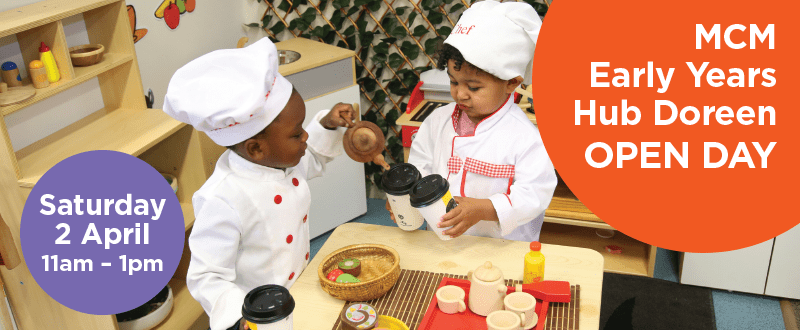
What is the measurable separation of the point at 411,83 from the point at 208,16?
0.87m

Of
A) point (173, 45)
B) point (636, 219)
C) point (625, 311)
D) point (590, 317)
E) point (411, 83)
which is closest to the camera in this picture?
point (590, 317)

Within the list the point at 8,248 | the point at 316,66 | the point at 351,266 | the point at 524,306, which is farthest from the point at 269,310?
the point at 316,66

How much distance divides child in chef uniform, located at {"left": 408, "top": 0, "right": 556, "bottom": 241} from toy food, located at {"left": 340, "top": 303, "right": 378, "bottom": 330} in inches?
11.5

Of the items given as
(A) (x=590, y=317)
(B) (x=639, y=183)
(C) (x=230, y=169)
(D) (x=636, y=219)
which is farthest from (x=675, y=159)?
(C) (x=230, y=169)

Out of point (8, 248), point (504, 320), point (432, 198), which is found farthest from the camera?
point (8, 248)

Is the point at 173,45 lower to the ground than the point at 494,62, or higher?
lower

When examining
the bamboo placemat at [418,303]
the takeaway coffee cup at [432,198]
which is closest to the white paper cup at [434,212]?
the takeaway coffee cup at [432,198]

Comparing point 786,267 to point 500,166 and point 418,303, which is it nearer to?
point 500,166

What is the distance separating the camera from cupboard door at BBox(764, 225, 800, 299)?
2078 mm

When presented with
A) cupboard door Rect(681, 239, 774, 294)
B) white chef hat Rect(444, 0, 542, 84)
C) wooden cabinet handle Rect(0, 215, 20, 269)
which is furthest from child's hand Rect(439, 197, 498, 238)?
cupboard door Rect(681, 239, 774, 294)

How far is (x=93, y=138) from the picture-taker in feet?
5.86

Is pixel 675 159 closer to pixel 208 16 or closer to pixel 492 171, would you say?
pixel 492 171

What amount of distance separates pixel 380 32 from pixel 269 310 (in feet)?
6.37

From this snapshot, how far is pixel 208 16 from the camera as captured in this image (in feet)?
8.20
